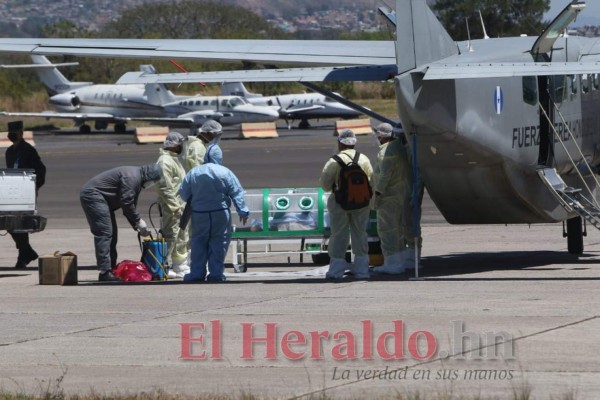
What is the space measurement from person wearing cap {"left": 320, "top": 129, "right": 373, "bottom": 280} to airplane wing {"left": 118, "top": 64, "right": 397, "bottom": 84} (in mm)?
864

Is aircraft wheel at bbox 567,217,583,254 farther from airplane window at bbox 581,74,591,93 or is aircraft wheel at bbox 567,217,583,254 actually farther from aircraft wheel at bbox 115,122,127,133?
aircraft wheel at bbox 115,122,127,133

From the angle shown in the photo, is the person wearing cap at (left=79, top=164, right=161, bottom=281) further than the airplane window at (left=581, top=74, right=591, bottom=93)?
No

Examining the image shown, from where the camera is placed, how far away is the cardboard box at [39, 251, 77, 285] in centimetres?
1622

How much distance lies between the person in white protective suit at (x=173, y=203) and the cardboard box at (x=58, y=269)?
126cm

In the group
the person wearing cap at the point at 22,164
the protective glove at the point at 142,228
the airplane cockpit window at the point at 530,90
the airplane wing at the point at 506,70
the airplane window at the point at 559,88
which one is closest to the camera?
the airplane wing at the point at 506,70

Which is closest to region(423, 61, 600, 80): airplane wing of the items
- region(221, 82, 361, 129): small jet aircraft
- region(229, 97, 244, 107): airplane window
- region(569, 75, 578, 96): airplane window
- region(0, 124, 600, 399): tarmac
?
region(0, 124, 600, 399): tarmac

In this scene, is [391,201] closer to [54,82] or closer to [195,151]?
[195,151]

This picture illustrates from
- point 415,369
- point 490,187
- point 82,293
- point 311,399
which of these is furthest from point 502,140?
point 311,399

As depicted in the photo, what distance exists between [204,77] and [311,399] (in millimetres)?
8107

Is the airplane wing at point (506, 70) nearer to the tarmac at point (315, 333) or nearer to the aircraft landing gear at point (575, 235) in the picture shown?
the tarmac at point (315, 333)

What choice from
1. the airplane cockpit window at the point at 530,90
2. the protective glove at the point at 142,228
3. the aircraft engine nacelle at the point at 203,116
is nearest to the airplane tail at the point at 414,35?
the airplane cockpit window at the point at 530,90

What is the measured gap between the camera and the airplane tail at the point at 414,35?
50.3ft

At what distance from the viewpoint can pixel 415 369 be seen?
32.2 feet

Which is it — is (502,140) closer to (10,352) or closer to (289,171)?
(10,352)
